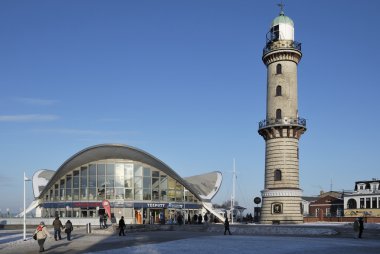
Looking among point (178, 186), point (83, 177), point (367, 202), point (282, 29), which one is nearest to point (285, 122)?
point (282, 29)

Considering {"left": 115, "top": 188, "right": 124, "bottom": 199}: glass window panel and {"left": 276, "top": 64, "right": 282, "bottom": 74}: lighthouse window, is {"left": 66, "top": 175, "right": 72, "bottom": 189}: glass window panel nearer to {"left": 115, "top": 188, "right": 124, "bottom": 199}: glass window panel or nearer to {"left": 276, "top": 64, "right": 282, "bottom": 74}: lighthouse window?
{"left": 115, "top": 188, "right": 124, "bottom": 199}: glass window panel

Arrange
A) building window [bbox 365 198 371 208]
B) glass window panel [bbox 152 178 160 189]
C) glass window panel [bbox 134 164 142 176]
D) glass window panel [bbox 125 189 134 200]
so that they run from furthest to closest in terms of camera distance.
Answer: building window [bbox 365 198 371 208]
glass window panel [bbox 152 178 160 189]
glass window panel [bbox 134 164 142 176]
glass window panel [bbox 125 189 134 200]

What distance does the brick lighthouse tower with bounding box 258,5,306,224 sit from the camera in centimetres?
4472

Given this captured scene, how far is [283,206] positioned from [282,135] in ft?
21.8

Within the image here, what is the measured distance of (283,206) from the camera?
4484 cm

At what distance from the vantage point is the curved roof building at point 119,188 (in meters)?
53.7

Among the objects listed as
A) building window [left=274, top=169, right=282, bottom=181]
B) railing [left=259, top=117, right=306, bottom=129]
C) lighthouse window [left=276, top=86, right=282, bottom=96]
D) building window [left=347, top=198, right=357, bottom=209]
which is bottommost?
building window [left=347, top=198, right=357, bottom=209]

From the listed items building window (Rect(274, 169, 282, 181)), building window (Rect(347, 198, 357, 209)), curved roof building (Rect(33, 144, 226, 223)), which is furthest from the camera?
building window (Rect(347, 198, 357, 209))

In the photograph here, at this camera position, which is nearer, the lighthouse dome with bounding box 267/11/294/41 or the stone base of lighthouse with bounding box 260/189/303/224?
the stone base of lighthouse with bounding box 260/189/303/224

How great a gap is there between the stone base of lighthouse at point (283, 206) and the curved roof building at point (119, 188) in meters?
12.1

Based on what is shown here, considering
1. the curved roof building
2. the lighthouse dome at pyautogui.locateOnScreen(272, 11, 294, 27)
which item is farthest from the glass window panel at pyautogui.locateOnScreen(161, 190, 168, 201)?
the lighthouse dome at pyautogui.locateOnScreen(272, 11, 294, 27)

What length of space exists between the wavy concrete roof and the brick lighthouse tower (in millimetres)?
12754

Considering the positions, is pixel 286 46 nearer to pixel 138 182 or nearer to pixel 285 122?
pixel 285 122

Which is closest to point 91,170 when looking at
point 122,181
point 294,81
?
point 122,181
